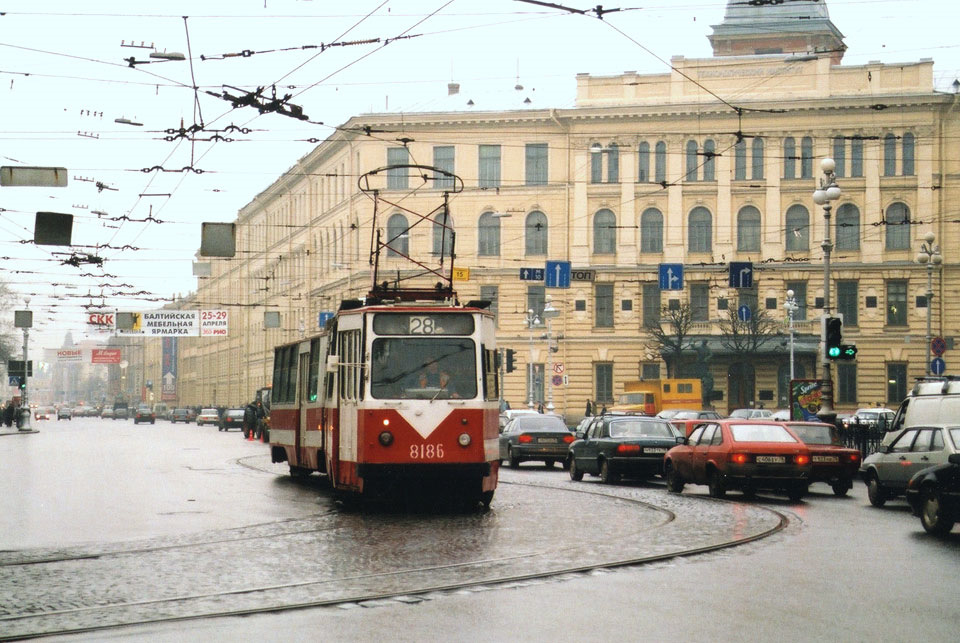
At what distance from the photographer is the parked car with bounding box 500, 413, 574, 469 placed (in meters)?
34.8

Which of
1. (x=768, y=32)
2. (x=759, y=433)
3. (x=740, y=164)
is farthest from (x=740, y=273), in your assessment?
(x=768, y=32)

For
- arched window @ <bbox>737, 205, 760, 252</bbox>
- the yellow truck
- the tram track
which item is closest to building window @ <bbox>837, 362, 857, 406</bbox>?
arched window @ <bbox>737, 205, 760, 252</bbox>

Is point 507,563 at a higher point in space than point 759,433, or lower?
lower

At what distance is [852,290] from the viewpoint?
75812mm

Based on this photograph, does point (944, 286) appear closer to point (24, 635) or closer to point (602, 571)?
point (602, 571)

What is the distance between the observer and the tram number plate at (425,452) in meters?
18.7

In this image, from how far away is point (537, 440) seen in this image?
34.8m

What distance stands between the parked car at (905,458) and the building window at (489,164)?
188 ft

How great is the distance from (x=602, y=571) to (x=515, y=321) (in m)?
67.0

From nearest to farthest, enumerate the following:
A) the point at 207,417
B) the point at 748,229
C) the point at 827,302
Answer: the point at 827,302 < the point at 748,229 < the point at 207,417

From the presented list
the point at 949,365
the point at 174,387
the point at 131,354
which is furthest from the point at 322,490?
the point at 131,354

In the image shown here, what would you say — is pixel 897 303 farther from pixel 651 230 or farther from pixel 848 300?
pixel 651 230

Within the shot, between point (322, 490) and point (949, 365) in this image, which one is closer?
point (322, 490)

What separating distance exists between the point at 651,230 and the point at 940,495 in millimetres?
62415
